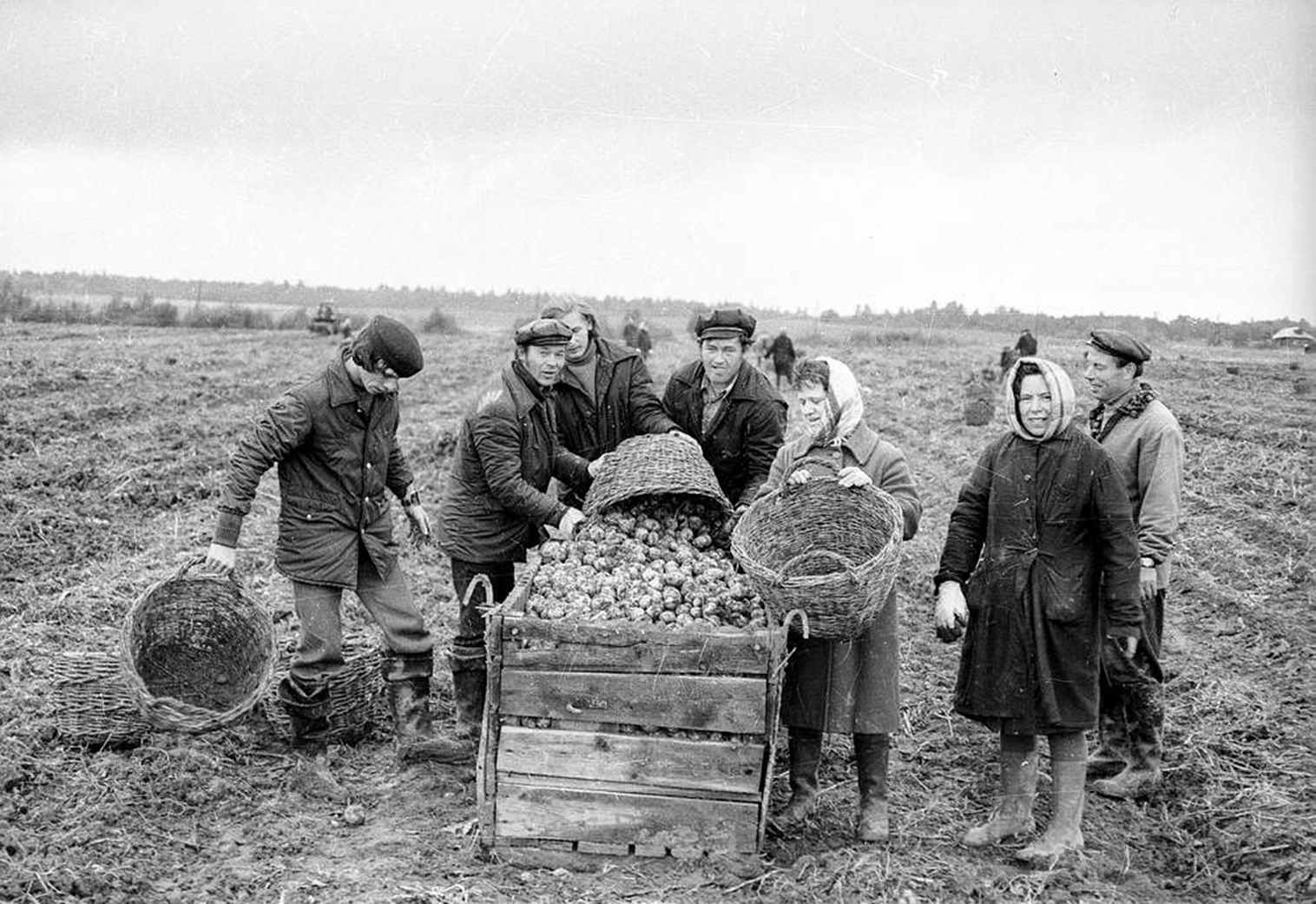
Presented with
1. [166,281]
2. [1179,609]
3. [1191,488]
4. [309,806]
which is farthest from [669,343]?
[166,281]

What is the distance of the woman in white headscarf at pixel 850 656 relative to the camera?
4.30 metres

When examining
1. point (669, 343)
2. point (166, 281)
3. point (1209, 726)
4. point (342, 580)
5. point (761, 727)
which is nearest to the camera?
point (761, 727)

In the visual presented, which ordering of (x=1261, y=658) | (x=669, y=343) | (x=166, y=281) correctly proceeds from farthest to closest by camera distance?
(x=166, y=281)
(x=669, y=343)
(x=1261, y=658)

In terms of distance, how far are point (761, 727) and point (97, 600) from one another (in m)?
4.95

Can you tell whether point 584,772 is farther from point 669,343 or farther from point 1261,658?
point 669,343

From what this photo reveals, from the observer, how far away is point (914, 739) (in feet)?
18.0

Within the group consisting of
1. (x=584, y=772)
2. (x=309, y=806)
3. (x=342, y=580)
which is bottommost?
(x=309, y=806)

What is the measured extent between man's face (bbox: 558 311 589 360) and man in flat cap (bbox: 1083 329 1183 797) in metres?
2.48

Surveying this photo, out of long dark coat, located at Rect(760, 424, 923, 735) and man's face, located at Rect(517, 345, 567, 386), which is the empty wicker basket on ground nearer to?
long dark coat, located at Rect(760, 424, 923, 735)

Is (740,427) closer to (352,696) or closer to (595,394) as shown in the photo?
(595,394)

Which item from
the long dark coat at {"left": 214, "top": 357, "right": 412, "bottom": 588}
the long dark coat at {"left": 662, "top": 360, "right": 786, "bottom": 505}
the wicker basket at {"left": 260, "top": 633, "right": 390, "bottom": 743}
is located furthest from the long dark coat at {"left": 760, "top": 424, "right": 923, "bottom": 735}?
the wicker basket at {"left": 260, "top": 633, "right": 390, "bottom": 743}

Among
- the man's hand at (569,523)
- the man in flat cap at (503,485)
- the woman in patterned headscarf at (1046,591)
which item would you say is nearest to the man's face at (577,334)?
the man in flat cap at (503,485)

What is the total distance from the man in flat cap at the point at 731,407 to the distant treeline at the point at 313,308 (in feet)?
10.2

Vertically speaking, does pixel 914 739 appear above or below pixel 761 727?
below
